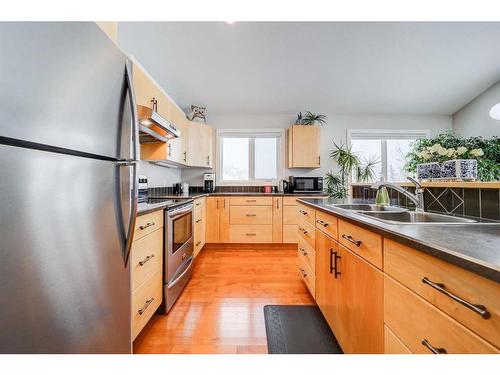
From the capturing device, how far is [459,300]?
0.52 m

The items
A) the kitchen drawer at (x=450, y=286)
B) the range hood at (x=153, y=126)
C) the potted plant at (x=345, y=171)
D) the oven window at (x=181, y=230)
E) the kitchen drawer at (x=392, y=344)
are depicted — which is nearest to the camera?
the kitchen drawer at (x=450, y=286)

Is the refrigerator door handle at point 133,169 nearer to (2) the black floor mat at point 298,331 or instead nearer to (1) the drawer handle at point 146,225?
(1) the drawer handle at point 146,225

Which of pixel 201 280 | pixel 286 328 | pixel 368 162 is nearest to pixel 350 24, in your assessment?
pixel 368 162

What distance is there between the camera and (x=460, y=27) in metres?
2.66

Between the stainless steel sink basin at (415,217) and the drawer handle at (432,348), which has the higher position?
the stainless steel sink basin at (415,217)

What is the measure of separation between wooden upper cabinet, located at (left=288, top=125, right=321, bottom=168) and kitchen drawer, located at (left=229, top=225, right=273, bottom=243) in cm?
127

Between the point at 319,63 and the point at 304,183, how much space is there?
1807 mm

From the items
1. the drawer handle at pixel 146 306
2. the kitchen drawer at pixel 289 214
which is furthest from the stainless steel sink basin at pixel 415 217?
the kitchen drawer at pixel 289 214

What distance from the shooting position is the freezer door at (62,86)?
556 mm

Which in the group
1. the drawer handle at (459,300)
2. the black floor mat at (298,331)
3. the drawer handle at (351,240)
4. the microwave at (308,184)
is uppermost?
the microwave at (308,184)

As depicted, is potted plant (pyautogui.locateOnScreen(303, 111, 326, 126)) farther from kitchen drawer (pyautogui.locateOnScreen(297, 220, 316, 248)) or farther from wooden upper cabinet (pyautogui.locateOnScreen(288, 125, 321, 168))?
kitchen drawer (pyautogui.locateOnScreen(297, 220, 316, 248))

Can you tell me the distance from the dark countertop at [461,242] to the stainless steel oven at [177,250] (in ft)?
4.61

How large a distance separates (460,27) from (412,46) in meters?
0.49

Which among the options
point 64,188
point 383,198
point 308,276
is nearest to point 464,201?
point 383,198
